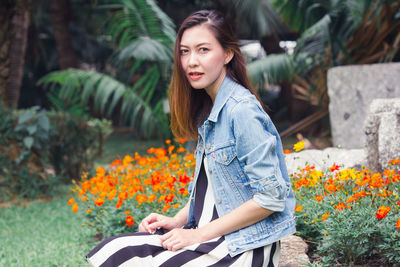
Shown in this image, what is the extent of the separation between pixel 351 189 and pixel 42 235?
2.90 m

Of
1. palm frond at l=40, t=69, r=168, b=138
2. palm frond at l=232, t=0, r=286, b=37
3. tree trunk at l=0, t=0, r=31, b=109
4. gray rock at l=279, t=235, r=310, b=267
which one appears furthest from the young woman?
palm frond at l=232, t=0, r=286, b=37

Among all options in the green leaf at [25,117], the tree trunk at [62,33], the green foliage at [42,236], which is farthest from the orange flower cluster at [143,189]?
the tree trunk at [62,33]

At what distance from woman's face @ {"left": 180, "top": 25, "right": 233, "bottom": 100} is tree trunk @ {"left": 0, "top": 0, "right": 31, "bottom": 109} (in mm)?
5295

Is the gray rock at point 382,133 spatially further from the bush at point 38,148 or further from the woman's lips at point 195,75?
the bush at point 38,148

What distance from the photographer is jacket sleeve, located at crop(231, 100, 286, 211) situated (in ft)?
4.99

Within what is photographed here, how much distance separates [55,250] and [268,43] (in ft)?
30.9

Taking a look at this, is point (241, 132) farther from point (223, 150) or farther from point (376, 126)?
point (376, 126)

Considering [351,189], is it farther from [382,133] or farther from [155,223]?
[155,223]

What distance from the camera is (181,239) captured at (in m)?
1.62

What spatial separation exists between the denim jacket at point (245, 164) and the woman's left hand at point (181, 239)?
11 centimetres

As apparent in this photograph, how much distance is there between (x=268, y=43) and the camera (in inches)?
472

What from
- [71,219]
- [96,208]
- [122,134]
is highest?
[96,208]

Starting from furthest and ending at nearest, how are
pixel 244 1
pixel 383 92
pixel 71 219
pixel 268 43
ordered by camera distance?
pixel 268 43
pixel 244 1
pixel 383 92
pixel 71 219

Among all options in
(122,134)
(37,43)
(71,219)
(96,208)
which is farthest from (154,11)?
(122,134)
